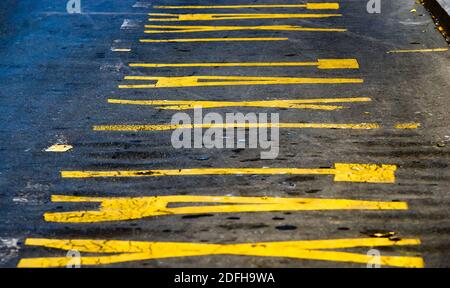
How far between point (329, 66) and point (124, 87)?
9.22 ft

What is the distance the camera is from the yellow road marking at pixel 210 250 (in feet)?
23.7

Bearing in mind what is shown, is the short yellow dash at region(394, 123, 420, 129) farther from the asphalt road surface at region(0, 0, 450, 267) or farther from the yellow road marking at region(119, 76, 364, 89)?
the yellow road marking at region(119, 76, 364, 89)

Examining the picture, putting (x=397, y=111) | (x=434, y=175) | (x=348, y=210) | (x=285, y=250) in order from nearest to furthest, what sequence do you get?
(x=285, y=250) < (x=348, y=210) < (x=434, y=175) < (x=397, y=111)

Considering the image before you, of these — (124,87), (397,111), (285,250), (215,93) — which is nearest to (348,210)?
(285,250)

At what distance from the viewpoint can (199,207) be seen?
27.4 ft

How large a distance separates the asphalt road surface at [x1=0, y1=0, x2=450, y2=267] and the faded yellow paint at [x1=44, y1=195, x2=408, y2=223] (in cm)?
2

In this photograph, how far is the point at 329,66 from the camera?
1304cm

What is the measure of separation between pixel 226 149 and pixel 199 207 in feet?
5.53

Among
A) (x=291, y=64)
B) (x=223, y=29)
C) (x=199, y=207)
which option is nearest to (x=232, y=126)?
(x=199, y=207)

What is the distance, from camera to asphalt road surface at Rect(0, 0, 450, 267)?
759cm

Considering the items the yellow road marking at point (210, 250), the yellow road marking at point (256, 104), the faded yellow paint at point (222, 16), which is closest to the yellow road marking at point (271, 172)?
the yellow road marking at point (210, 250)

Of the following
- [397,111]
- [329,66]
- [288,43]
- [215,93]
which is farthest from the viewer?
[288,43]

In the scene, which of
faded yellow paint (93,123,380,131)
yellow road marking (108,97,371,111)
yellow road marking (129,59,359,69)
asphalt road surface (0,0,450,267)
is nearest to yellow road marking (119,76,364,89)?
asphalt road surface (0,0,450,267)
